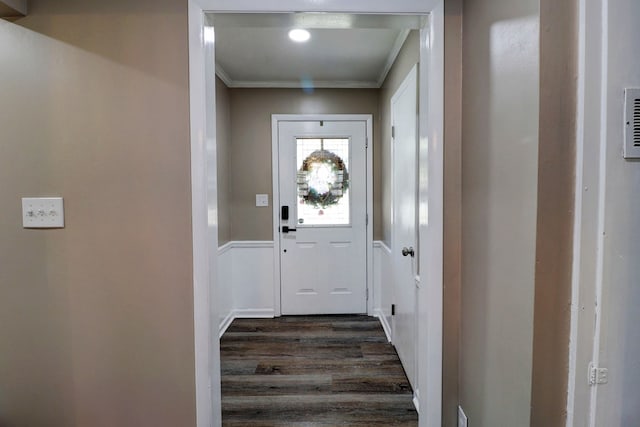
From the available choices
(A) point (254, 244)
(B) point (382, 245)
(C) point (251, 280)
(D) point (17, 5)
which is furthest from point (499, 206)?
(C) point (251, 280)

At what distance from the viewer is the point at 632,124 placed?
31.7 inches

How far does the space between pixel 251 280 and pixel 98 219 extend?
6.75 feet

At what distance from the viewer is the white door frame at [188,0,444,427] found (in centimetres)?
130

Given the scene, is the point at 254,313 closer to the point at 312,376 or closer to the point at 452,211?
the point at 312,376

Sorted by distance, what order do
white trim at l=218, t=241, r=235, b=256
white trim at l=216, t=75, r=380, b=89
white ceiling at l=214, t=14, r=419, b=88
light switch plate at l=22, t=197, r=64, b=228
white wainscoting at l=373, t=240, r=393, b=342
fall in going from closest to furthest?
light switch plate at l=22, t=197, r=64, b=228 < white ceiling at l=214, t=14, r=419, b=88 < white wainscoting at l=373, t=240, r=393, b=342 < white trim at l=218, t=241, r=235, b=256 < white trim at l=216, t=75, r=380, b=89

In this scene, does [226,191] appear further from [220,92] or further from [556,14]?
[556,14]

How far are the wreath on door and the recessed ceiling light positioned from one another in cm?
115

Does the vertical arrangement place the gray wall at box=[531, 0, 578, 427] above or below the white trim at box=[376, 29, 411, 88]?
below

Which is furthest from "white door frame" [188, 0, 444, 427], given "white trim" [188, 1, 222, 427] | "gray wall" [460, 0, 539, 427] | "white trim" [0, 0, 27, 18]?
"white trim" [0, 0, 27, 18]

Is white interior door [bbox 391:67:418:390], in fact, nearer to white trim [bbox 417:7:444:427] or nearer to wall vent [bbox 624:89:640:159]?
white trim [bbox 417:7:444:427]

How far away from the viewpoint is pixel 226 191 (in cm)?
313

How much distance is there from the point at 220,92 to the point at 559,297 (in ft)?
9.61

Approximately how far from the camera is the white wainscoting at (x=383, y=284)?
2762 mm

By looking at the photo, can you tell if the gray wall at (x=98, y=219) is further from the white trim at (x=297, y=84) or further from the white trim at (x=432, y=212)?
the white trim at (x=297, y=84)
